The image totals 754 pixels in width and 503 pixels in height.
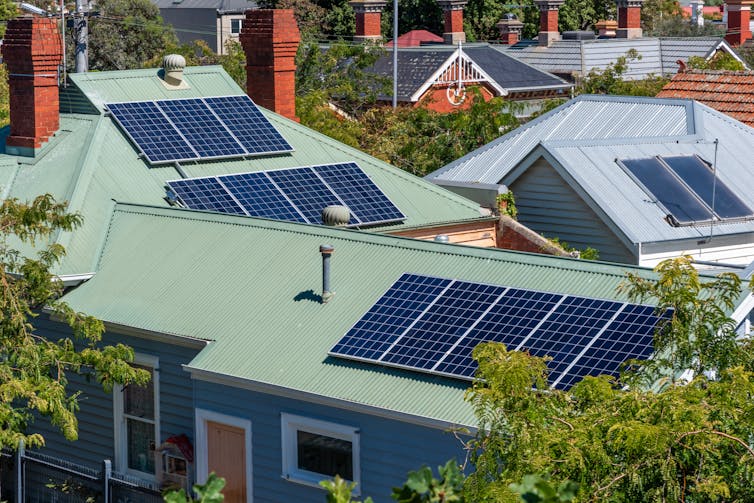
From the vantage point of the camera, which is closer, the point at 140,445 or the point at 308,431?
the point at 308,431

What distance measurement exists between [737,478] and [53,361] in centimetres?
873

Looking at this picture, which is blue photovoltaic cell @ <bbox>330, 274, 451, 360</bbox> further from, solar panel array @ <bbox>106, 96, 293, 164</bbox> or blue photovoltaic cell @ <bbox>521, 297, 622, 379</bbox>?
solar panel array @ <bbox>106, 96, 293, 164</bbox>

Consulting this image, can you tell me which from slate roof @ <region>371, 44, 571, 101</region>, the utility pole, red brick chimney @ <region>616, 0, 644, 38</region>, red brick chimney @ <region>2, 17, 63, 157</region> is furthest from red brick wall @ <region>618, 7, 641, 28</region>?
red brick chimney @ <region>2, 17, 63, 157</region>

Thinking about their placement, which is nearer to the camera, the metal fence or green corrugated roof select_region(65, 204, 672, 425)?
green corrugated roof select_region(65, 204, 672, 425)

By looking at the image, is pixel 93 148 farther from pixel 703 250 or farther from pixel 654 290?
pixel 654 290

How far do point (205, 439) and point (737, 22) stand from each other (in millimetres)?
57278

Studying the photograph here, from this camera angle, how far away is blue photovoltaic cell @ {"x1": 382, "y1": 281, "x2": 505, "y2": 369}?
15531 mm

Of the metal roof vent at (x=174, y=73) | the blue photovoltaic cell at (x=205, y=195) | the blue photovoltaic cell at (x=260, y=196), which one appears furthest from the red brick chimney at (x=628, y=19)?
the blue photovoltaic cell at (x=205, y=195)

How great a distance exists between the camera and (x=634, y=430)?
32.0ft

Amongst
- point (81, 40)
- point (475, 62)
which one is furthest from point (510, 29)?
point (81, 40)

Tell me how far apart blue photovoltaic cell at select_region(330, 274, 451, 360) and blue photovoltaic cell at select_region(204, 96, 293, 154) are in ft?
27.0

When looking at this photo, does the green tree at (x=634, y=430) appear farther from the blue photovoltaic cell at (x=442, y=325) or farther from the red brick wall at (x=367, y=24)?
the red brick wall at (x=367, y=24)

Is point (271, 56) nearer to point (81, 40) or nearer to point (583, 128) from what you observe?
point (583, 128)

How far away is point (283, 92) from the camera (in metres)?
27.4
